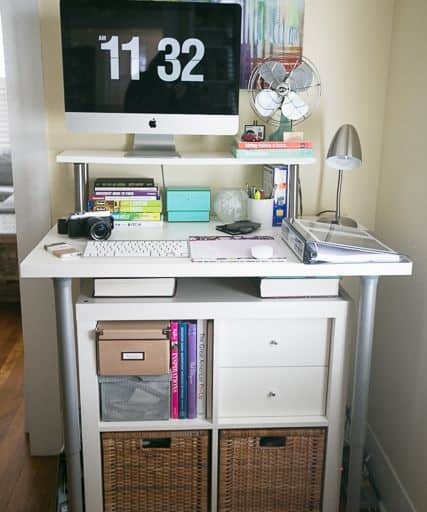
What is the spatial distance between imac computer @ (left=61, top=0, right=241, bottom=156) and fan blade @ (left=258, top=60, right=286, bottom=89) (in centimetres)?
11

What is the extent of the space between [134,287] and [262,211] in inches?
23.0

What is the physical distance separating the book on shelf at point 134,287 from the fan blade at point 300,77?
83 cm

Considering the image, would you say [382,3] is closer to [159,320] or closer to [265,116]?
[265,116]

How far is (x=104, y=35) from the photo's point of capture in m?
1.94

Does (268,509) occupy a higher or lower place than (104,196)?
lower

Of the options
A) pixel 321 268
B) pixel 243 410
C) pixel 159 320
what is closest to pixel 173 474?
pixel 243 410

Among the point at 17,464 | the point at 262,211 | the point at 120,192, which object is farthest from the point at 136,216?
the point at 17,464

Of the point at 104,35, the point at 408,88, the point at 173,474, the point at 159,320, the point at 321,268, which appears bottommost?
the point at 173,474

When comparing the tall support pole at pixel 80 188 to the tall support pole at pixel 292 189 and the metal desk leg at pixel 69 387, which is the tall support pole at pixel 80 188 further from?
the tall support pole at pixel 292 189

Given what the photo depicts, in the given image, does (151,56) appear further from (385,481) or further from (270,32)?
(385,481)

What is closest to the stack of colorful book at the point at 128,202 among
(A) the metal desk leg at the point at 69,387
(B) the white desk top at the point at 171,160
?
(B) the white desk top at the point at 171,160

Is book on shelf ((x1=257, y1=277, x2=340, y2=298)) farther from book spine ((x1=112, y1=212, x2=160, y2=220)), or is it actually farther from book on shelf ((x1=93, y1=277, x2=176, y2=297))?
book spine ((x1=112, y1=212, x2=160, y2=220))

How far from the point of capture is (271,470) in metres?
1.91

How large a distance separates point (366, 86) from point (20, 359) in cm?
226
